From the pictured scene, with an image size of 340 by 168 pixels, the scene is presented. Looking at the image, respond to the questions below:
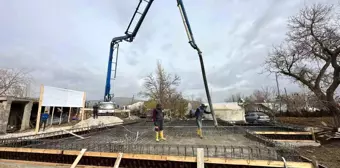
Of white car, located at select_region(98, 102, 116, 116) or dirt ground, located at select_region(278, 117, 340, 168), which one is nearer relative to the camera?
dirt ground, located at select_region(278, 117, 340, 168)

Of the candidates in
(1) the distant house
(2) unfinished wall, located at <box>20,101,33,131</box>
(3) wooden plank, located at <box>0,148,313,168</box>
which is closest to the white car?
(2) unfinished wall, located at <box>20,101,33,131</box>

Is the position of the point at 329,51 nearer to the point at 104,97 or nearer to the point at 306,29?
the point at 306,29

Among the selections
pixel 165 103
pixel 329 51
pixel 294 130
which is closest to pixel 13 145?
pixel 294 130

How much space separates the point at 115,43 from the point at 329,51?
38.0 ft

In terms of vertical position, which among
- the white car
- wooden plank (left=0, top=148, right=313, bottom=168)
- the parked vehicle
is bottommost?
wooden plank (left=0, top=148, right=313, bottom=168)

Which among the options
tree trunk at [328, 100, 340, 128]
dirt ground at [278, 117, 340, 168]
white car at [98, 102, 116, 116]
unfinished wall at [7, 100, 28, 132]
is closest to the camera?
dirt ground at [278, 117, 340, 168]

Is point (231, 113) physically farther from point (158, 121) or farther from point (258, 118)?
point (158, 121)

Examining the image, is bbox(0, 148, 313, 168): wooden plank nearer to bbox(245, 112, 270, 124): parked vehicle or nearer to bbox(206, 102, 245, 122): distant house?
bbox(245, 112, 270, 124): parked vehicle

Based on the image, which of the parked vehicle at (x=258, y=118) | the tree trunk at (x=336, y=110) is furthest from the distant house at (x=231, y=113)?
the tree trunk at (x=336, y=110)

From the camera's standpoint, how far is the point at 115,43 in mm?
10680

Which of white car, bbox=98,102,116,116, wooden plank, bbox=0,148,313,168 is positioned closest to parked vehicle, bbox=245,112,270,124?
white car, bbox=98,102,116,116

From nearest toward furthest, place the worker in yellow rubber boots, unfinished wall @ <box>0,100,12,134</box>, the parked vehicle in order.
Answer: the worker in yellow rubber boots
unfinished wall @ <box>0,100,12,134</box>
the parked vehicle

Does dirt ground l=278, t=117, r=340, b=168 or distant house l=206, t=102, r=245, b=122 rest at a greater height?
distant house l=206, t=102, r=245, b=122

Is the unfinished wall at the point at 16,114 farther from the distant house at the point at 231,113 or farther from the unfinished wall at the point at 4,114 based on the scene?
the distant house at the point at 231,113
